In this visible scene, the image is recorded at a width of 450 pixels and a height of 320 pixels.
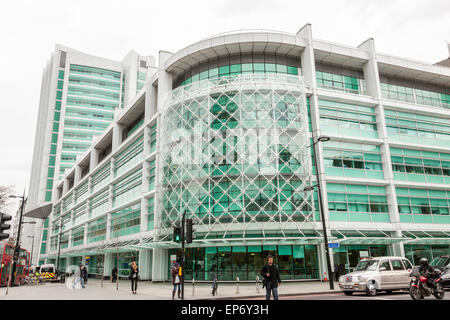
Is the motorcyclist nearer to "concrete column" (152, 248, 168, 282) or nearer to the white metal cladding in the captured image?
the white metal cladding

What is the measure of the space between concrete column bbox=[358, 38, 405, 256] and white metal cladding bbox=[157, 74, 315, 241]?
7.69 m

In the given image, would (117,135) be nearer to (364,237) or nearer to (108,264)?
(108,264)

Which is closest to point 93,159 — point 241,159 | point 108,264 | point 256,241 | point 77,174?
point 77,174

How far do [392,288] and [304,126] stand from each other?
1560cm

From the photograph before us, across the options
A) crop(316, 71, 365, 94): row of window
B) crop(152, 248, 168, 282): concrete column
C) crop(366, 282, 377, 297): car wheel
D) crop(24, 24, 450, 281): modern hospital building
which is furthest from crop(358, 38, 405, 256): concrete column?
crop(152, 248, 168, 282): concrete column

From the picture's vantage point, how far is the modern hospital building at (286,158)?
26.7 m

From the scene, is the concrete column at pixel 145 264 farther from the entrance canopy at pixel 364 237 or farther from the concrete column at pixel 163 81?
the entrance canopy at pixel 364 237

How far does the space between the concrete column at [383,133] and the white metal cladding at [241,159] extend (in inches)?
303

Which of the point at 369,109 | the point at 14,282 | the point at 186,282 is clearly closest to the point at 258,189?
the point at 186,282

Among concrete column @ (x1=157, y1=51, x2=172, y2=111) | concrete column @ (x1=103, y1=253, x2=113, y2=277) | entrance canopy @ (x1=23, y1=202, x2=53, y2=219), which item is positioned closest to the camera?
concrete column @ (x1=157, y1=51, x2=172, y2=111)

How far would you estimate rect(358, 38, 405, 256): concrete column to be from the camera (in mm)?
29453

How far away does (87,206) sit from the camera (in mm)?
55219

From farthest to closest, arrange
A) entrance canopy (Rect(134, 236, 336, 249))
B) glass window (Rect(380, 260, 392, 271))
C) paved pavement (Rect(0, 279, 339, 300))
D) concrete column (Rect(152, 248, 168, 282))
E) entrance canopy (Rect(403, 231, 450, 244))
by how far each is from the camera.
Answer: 1. concrete column (Rect(152, 248, 168, 282))
2. entrance canopy (Rect(403, 231, 450, 244))
3. entrance canopy (Rect(134, 236, 336, 249))
4. paved pavement (Rect(0, 279, 339, 300))
5. glass window (Rect(380, 260, 392, 271))

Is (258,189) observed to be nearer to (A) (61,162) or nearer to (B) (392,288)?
(B) (392,288)
